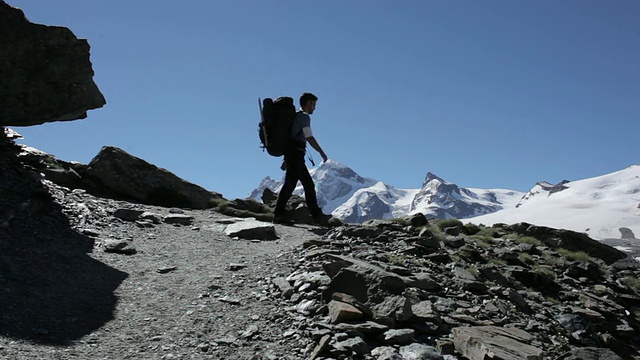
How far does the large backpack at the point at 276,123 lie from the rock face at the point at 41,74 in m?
5.48

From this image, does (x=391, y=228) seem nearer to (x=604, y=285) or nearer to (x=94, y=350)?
(x=604, y=285)

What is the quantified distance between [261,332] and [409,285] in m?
2.84

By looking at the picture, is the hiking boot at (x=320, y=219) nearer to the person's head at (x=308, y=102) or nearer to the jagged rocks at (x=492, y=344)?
the person's head at (x=308, y=102)

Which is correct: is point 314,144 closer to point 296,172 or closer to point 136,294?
point 296,172

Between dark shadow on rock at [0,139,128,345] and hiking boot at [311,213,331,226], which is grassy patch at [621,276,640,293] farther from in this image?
dark shadow on rock at [0,139,128,345]

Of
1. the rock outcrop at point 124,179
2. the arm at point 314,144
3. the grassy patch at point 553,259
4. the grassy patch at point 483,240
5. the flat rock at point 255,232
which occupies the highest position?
the arm at point 314,144

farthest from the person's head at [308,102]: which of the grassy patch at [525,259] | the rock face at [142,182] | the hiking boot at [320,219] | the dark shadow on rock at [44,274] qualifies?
the grassy patch at [525,259]

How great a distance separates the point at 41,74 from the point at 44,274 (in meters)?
8.20

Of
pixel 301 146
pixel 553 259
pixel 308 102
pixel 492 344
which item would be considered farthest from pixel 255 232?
pixel 553 259

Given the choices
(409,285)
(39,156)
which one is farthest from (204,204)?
(409,285)

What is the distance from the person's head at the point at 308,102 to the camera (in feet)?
46.4

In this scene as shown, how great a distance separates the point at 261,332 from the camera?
22.4ft

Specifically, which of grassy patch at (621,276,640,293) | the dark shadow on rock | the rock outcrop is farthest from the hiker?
grassy patch at (621,276,640,293)

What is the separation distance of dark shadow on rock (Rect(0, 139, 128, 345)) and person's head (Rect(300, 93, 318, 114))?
6703 millimetres
